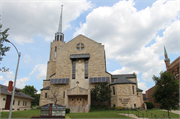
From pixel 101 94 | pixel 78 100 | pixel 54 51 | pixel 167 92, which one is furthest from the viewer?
pixel 54 51

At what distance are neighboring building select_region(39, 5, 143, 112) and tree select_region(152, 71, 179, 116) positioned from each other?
515 inches

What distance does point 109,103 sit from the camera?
3256 centimetres

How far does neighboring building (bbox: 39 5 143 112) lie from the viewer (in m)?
30.6

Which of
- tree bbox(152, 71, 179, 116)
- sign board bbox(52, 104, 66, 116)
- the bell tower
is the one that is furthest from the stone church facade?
tree bbox(152, 71, 179, 116)

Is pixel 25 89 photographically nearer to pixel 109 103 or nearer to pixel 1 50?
pixel 109 103

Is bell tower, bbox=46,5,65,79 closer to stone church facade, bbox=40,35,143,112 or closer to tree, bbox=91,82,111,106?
stone church facade, bbox=40,35,143,112

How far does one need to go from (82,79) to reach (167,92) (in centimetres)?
2141

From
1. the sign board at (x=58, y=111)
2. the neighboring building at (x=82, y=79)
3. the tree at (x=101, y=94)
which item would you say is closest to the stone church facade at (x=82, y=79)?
the neighboring building at (x=82, y=79)

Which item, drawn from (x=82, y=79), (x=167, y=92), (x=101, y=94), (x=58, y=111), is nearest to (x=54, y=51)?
(x=82, y=79)

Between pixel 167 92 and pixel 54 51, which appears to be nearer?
pixel 167 92

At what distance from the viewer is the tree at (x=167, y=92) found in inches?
646

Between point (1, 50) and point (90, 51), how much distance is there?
23.8 meters

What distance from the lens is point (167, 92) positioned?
1673 centimetres

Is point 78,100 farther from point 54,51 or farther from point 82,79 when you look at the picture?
point 54,51
